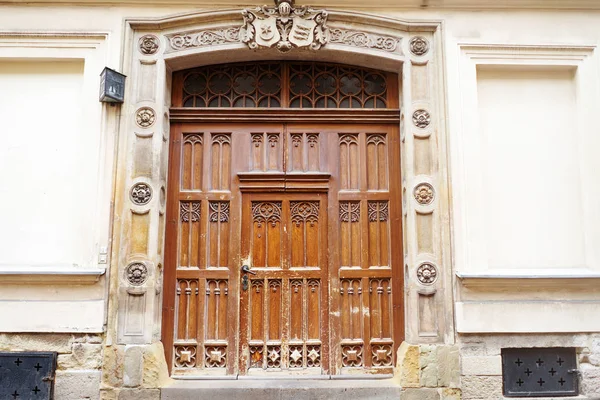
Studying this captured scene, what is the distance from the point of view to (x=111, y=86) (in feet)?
17.2

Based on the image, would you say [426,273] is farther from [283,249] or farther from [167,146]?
[167,146]

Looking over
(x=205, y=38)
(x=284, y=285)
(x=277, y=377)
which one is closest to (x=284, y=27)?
(x=205, y=38)

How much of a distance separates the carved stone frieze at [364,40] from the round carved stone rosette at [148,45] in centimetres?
184

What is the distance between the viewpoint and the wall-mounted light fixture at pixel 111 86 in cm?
521

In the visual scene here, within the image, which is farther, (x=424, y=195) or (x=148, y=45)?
(x=148, y=45)

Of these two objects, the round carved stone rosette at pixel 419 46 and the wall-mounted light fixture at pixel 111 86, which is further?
the round carved stone rosette at pixel 419 46

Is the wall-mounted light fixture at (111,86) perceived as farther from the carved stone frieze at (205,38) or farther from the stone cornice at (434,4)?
the stone cornice at (434,4)

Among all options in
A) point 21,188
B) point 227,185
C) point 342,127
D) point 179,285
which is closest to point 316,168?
point 342,127

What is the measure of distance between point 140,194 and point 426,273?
2920mm

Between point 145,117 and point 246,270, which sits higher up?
point 145,117

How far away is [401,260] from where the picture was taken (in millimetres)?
5484

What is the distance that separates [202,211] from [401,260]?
2.13 metres

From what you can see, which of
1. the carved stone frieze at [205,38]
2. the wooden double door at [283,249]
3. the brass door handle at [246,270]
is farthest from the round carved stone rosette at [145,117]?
the brass door handle at [246,270]

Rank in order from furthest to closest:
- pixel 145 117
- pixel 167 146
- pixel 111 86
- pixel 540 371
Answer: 1. pixel 167 146
2. pixel 145 117
3. pixel 111 86
4. pixel 540 371
